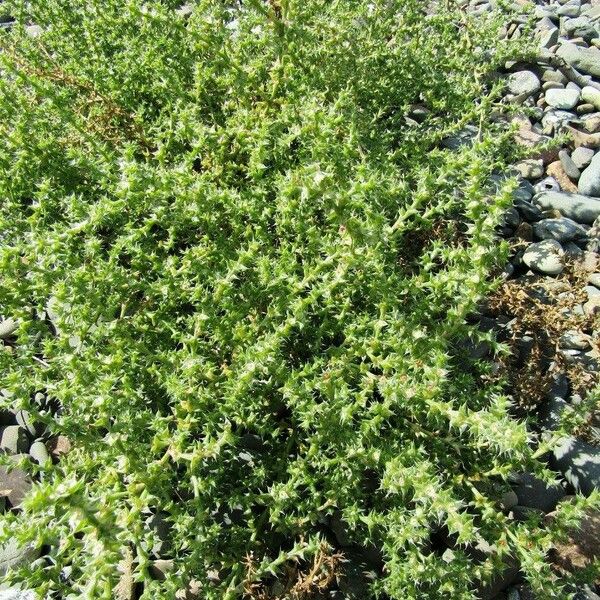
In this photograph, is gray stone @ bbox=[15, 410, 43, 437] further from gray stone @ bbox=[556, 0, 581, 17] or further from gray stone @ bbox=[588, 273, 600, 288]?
gray stone @ bbox=[556, 0, 581, 17]

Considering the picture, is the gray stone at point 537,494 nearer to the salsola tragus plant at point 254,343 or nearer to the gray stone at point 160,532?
the salsola tragus plant at point 254,343

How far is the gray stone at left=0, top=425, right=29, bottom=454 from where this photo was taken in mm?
3191

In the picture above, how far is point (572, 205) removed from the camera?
3.97 m

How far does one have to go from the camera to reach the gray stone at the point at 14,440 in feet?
10.5

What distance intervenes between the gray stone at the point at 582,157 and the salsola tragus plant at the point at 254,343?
96 centimetres

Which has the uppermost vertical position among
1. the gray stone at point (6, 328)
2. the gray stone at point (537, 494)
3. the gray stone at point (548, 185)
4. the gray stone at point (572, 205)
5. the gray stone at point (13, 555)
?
the gray stone at point (6, 328)

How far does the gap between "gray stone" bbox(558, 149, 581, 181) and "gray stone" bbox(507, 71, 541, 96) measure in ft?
2.30

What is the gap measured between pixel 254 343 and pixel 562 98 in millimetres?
3398

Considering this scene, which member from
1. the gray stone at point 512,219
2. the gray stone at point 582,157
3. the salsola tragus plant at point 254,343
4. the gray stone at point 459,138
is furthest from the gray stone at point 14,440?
the gray stone at point 582,157

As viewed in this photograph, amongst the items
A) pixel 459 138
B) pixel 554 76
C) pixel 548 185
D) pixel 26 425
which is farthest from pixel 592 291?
pixel 26 425

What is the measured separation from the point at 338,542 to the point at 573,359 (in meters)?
1.54

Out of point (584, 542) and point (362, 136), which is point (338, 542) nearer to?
point (584, 542)

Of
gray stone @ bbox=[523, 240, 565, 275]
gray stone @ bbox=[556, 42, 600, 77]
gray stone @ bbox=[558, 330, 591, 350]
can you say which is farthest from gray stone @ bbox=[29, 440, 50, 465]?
gray stone @ bbox=[556, 42, 600, 77]

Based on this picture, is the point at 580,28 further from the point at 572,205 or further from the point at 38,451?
the point at 38,451
